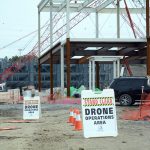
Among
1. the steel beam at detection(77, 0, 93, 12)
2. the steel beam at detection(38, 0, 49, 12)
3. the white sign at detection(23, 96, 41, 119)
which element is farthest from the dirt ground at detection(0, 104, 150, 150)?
the steel beam at detection(38, 0, 49, 12)

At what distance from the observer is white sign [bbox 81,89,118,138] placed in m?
13.5

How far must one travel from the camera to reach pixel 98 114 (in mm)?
13656

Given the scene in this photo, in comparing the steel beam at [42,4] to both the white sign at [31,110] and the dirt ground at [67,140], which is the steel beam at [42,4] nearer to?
the white sign at [31,110]

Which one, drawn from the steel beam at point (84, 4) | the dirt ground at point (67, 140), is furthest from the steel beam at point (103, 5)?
the dirt ground at point (67, 140)

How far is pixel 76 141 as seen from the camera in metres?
13.1

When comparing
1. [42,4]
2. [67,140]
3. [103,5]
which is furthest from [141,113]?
[42,4]

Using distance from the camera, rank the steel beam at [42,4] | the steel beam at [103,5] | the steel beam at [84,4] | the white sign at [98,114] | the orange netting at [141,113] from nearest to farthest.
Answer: the white sign at [98,114] < the orange netting at [141,113] < the steel beam at [84,4] < the steel beam at [103,5] < the steel beam at [42,4]

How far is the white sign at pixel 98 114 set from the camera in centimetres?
1353

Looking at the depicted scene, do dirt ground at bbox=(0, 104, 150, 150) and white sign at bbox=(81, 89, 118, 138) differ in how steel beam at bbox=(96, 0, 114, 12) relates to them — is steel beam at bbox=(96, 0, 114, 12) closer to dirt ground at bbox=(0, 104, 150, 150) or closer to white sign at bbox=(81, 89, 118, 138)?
dirt ground at bbox=(0, 104, 150, 150)

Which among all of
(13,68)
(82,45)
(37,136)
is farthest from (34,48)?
(37,136)

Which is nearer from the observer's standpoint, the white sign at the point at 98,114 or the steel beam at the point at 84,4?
the white sign at the point at 98,114

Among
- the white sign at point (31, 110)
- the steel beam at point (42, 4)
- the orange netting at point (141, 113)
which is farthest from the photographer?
the steel beam at point (42, 4)

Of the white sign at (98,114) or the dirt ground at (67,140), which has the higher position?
the white sign at (98,114)

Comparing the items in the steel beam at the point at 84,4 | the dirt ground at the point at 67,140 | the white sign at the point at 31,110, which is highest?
the steel beam at the point at 84,4
